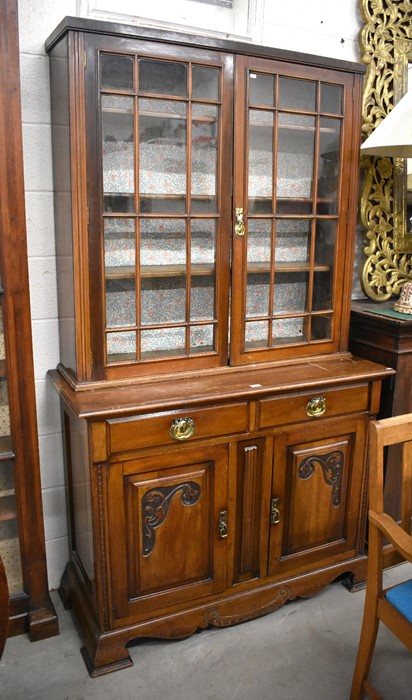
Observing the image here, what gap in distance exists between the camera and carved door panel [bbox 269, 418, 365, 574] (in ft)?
7.08

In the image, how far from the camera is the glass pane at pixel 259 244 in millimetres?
2109

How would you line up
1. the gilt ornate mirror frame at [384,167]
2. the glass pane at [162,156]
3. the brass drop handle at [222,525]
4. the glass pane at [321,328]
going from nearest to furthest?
1. the glass pane at [162,156]
2. the brass drop handle at [222,525]
3. the glass pane at [321,328]
4. the gilt ornate mirror frame at [384,167]

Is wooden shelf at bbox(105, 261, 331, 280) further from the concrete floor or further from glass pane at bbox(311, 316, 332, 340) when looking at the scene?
the concrete floor

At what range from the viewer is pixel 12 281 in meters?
1.87

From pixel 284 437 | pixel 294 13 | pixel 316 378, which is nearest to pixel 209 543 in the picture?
pixel 284 437

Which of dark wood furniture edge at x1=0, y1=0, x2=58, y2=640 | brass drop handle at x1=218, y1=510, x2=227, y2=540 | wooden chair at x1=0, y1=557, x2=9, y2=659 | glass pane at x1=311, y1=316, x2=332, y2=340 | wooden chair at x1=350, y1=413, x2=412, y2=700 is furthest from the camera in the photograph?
glass pane at x1=311, y1=316, x2=332, y2=340

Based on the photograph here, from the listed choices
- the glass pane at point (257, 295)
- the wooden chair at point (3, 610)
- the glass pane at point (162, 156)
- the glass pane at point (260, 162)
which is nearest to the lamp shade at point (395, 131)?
the glass pane at point (260, 162)

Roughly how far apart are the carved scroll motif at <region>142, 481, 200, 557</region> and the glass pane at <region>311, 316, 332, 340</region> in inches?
29.8

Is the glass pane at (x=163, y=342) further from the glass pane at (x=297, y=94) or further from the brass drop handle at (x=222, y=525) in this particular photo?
the glass pane at (x=297, y=94)

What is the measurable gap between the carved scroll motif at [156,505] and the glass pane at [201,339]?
468 millimetres

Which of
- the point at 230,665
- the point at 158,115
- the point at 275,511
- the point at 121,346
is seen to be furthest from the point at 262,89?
the point at 230,665

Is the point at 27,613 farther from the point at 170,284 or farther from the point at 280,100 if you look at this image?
the point at 280,100

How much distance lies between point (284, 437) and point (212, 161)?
99cm

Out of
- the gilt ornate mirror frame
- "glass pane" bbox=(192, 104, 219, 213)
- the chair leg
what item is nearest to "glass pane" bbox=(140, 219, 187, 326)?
"glass pane" bbox=(192, 104, 219, 213)
